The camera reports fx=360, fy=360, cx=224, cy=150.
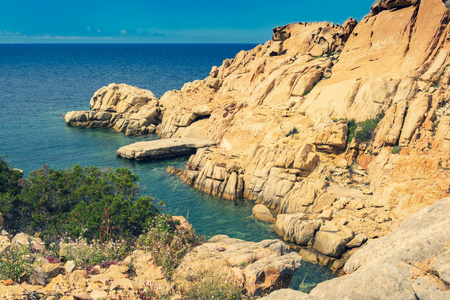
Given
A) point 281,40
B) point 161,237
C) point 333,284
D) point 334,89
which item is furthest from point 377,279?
point 281,40

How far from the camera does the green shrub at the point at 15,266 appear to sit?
13.4 m

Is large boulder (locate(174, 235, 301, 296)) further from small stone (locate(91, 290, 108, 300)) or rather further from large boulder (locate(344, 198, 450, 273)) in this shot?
large boulder (locate(344, 198, 450, 273))

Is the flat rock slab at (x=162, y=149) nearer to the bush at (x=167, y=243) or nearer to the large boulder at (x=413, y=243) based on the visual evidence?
the bush at (x=167, y=243)

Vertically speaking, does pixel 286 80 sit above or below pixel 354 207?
above

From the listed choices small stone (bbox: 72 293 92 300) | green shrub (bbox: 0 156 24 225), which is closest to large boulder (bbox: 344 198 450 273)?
small stone (bbox: 72 293 92 300)

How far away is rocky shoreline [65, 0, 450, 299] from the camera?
113ft

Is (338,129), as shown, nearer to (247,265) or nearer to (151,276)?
(247,265)

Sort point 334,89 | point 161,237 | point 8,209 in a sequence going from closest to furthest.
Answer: point 161,237 < point 8,209 < point 334,89

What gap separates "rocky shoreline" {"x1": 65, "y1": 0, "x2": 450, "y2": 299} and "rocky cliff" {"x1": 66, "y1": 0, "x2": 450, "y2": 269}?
0.14m

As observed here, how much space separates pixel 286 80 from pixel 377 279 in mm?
50782

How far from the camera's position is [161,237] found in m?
19.5

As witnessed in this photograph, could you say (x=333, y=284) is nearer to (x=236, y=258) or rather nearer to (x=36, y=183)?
(x=236, y=258)

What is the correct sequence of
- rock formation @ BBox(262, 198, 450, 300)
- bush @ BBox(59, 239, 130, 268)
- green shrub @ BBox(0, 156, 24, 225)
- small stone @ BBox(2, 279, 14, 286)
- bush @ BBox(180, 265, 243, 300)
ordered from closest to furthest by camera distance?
rock formation @ BBox(262, 198, 450, 300), small stone @ BBox(2, 279, 14, 286), bush @ BBox(180, 265, 243, 300), bush @ BBox(59, 239, 130, 268), green shrub @ BBox(0, 156, 24, 225)

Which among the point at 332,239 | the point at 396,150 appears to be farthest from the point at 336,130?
A: the point at 332,239
